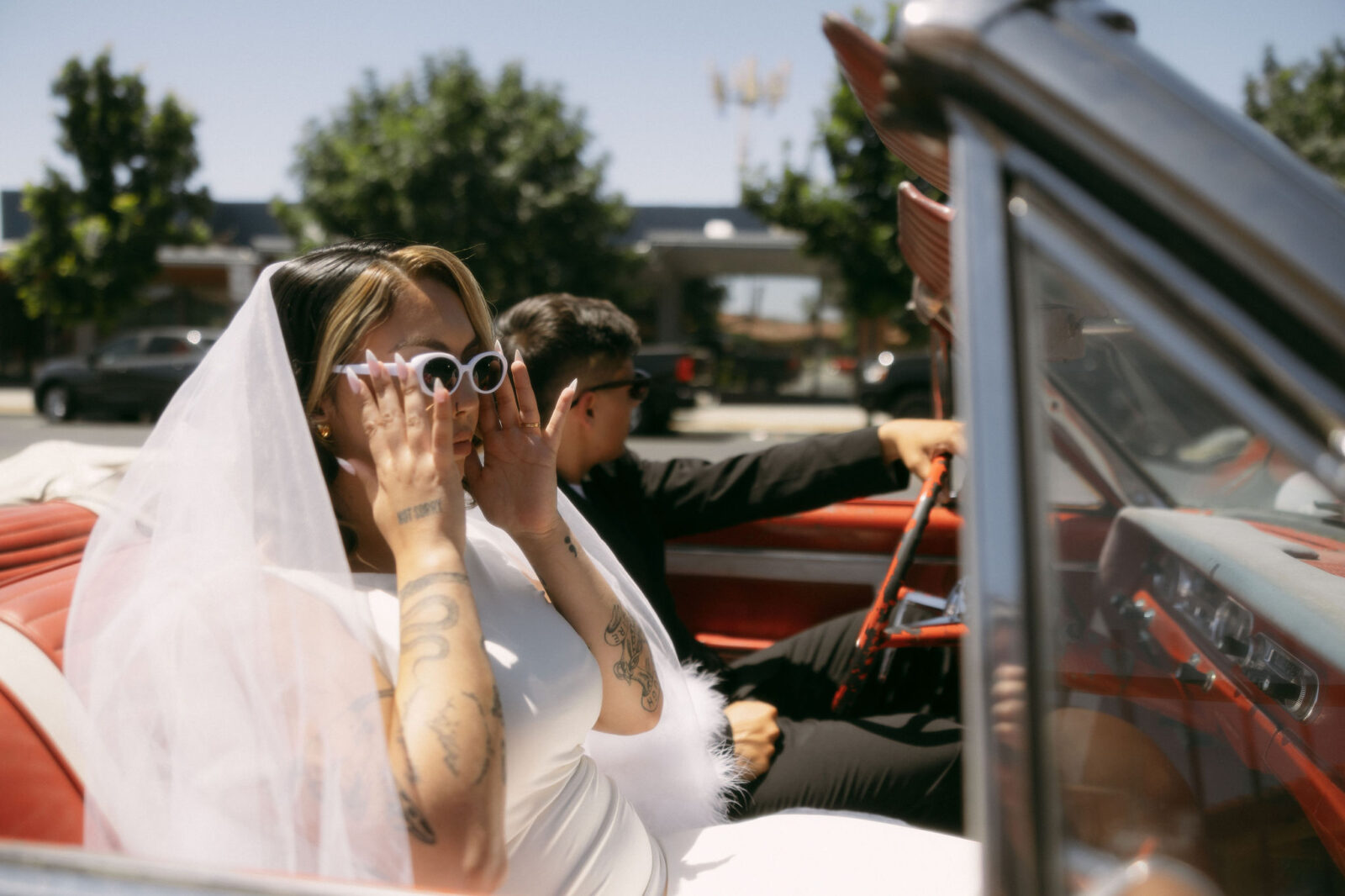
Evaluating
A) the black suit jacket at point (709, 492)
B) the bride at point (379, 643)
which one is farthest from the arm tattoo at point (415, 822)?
the black suit jacket at point (709, 492)

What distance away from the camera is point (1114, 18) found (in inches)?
27.9

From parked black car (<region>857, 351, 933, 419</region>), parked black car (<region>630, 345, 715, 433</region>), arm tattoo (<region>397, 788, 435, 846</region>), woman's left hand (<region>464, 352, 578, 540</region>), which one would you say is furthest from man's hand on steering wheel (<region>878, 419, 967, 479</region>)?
parked black car (<region>857, 351, 933, 419</region>)

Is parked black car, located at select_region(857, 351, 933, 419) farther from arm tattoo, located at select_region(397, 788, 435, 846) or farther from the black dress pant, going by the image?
arm tattoo, located at select_region(397, 788, 435, 846)

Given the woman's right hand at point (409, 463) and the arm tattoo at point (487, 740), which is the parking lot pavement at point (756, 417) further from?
the arm tattoo at point (487, 740)

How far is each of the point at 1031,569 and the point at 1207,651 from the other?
3.16ft

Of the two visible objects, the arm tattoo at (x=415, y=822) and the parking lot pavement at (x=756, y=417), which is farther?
the parking lot pavement at (x=756, y=417)

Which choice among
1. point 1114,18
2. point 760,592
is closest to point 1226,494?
point 1114,18

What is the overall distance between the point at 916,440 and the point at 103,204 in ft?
66.6

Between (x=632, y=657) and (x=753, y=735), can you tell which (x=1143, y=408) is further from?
(x=753, y=735)

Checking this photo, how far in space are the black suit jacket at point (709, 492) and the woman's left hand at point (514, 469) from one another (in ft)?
2.42

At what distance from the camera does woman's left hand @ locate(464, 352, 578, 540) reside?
1.40m

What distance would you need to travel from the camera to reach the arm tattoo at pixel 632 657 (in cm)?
138

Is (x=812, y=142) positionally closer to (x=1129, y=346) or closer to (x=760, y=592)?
(x=760, y=592)

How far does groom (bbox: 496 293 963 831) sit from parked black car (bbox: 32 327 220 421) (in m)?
13.2
